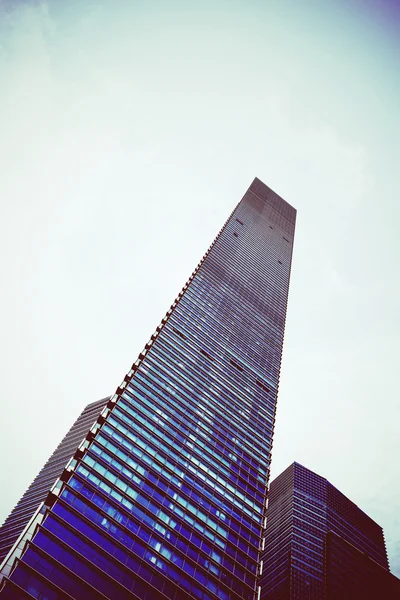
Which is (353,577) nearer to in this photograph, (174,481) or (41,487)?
(174,481)

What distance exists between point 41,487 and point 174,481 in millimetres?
104620

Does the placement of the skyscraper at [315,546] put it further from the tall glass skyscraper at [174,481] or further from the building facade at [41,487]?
the building facade at [41,487]

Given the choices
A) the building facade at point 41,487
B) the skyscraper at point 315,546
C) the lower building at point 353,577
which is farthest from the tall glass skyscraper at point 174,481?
the lower building at point 353,577

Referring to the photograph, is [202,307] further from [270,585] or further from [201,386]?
[270,585]

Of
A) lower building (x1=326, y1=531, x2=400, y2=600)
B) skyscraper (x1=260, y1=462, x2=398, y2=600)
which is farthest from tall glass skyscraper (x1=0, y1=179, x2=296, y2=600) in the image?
lower building (x1=326, y1=531, x2=400, y2=600)

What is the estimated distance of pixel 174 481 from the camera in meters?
65.6

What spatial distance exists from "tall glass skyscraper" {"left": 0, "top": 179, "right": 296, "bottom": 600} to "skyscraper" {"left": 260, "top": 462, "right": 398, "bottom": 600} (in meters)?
78.8

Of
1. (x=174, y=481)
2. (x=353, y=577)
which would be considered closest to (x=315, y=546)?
(x=353, y=577)

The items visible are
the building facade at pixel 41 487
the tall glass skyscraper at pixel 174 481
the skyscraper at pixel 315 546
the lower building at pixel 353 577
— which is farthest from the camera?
the skyscraper at pixel 315 546

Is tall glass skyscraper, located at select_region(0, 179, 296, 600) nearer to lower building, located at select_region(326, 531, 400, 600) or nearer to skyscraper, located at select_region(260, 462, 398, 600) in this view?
skyscraper, located at select_region(260, 462, 398, 600)

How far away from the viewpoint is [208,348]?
98.1 m

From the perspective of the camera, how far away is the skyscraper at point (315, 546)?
5295 inches

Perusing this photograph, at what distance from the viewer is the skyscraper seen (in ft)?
441

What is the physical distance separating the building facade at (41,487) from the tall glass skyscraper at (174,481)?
54.4 metres
